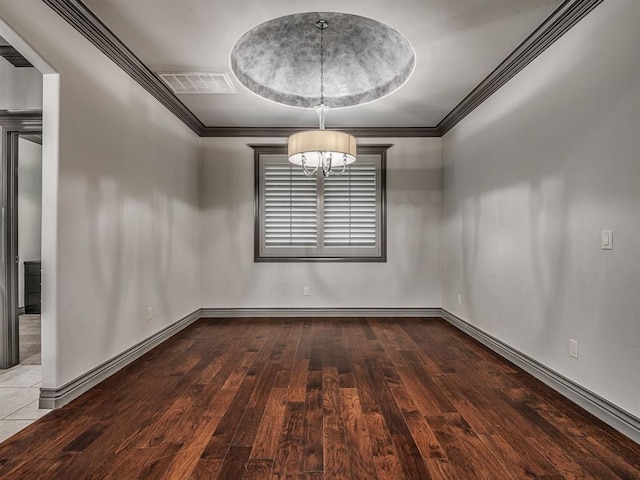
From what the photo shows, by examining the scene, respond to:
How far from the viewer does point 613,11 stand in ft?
7.59

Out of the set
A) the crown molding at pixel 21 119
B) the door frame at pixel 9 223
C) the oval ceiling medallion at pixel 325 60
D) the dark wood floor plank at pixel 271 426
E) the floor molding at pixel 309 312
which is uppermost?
the oval ceiling medallion at pixel 325 60

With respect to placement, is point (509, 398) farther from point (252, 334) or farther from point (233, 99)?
point (233, 99)

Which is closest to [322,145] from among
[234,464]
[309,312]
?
[234,464]

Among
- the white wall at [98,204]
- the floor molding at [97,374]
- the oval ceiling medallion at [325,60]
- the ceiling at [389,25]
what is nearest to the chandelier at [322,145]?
the oval ceiling medallion at [325,60]

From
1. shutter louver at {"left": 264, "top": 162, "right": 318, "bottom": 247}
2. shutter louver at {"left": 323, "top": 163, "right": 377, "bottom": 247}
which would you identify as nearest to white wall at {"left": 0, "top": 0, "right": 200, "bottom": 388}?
shutter louver at {"left": 264, "top": 162, "right": 318, "bottom": 247}

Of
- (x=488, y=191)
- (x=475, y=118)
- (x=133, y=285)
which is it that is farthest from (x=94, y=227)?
(x=475, y=118)

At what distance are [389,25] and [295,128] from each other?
105 inches

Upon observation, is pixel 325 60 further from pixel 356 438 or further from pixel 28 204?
pixel 28 204

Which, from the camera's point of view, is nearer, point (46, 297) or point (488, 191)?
point (46, 297)

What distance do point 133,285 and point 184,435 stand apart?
1834 millimetres

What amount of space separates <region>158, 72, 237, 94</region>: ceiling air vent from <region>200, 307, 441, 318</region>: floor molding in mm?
2992

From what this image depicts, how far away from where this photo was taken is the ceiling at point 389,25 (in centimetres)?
265

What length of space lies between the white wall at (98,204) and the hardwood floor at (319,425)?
0.45m

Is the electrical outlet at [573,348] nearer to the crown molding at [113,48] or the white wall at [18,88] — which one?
the crown molding at [113,48]
